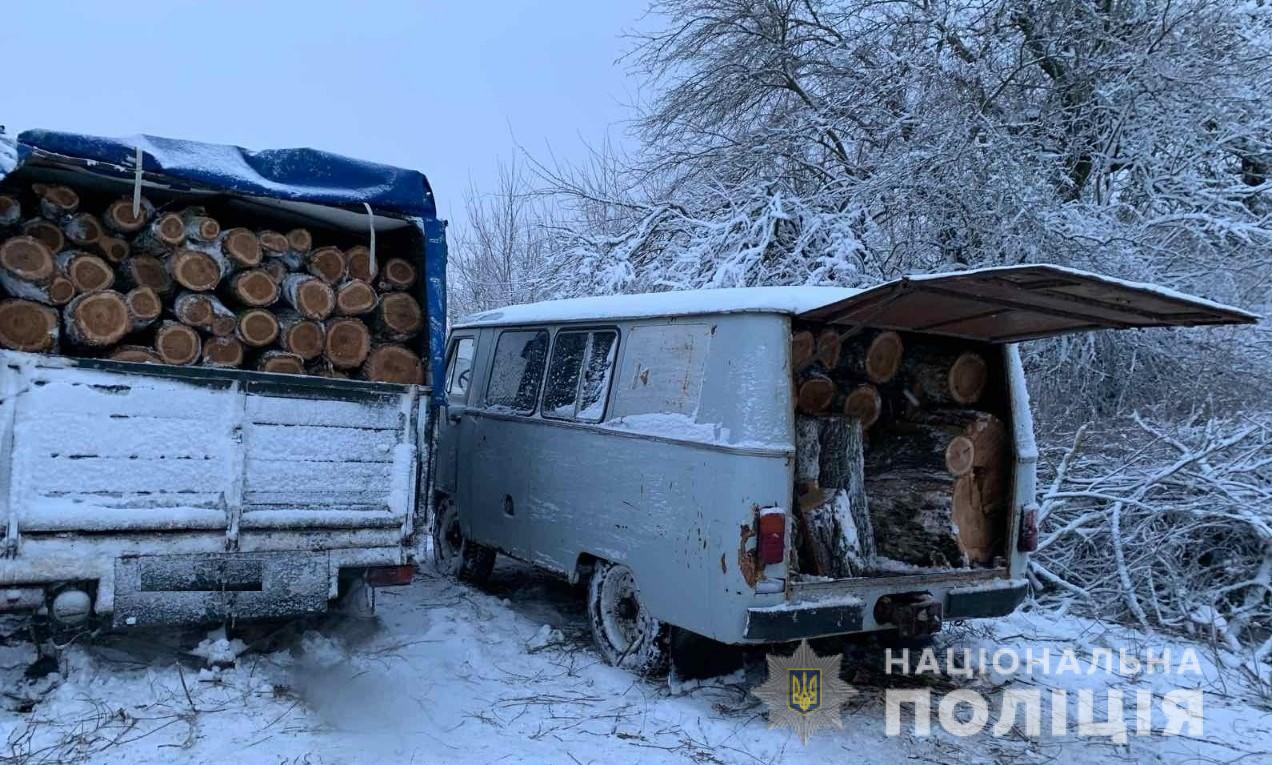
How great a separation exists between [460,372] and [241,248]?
2442 millimetres

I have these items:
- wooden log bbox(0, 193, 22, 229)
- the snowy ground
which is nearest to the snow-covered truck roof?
the snowy ground

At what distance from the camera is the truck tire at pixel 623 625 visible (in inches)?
191

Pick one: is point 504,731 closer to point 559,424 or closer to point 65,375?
point 559,424

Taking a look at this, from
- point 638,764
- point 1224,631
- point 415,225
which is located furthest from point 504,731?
point 1224,631

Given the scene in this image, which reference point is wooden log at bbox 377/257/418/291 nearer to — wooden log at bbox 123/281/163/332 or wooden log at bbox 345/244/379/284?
wooden log at bbox 345/244/379/284

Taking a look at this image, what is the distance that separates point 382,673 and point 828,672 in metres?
2.42

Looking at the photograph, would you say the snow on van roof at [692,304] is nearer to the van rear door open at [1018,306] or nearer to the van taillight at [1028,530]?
the van rear door open at [1018,306]

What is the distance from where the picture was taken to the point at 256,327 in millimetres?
5059

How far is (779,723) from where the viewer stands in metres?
4.43

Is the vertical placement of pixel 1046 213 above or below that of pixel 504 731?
above

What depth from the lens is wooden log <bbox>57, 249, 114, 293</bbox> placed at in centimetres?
470

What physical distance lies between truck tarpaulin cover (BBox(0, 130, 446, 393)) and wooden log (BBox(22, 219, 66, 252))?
56cm

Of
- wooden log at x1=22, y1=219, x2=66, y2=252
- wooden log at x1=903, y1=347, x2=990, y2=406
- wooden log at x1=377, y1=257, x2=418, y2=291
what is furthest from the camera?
wooden log at x1=377, y1=257, x2=418, y2=291

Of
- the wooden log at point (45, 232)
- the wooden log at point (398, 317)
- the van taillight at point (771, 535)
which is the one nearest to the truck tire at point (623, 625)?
the van taillight at point (771, 535)
